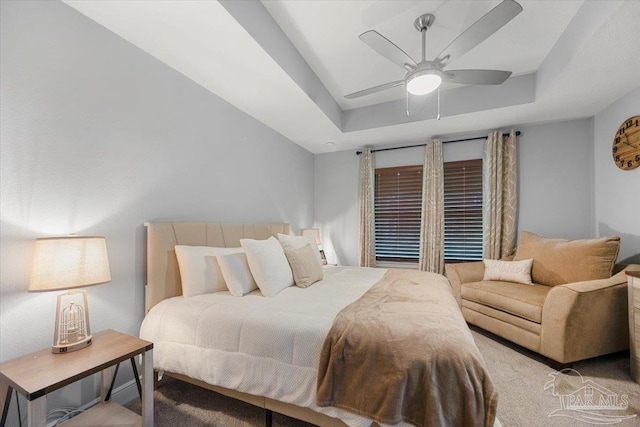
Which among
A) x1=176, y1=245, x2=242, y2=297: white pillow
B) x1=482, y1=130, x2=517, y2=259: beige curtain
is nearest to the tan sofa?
x1=482, y1=130, x2=517, y2=259: beige curtain

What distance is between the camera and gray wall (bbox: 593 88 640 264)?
2584 mm

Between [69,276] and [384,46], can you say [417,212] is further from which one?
[69,276]

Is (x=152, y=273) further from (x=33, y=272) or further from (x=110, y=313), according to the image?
(x=33, y=272)

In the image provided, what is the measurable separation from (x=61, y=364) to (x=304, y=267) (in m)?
1.56

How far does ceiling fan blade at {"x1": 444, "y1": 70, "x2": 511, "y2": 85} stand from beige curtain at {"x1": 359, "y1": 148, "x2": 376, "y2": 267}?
2241 millimetres

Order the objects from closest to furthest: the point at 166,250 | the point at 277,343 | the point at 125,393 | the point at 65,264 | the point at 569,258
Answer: the point at 65,264, the point at 277,343, the point at 125,393, the point at 166,250, the point at 569,258

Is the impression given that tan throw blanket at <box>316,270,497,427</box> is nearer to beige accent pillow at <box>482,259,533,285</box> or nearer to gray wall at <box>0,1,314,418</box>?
gray wall at <box>0,1,314,418</box>

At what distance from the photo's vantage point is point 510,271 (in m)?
2.95

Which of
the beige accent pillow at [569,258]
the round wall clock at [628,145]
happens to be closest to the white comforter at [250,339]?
the beige accent pillow at [569,258]

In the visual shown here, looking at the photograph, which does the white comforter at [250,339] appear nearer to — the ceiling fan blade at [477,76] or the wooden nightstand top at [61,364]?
the wooden nightstand top at [61,364]

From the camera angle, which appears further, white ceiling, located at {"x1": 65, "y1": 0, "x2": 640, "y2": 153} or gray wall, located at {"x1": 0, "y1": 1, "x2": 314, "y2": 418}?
white ceiling, located at {"x1": 65, "y1": 0, "x2": 640, "y2": 153}

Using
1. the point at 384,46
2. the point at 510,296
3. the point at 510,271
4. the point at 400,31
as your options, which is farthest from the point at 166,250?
the point at 510,271

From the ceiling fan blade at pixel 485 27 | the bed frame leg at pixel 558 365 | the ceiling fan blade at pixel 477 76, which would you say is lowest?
the bed frame leg at pixel 558 365

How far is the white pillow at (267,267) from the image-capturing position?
1993 millimetres
